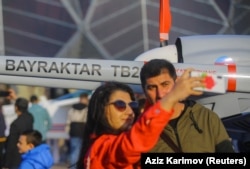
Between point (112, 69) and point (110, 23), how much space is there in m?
15.1

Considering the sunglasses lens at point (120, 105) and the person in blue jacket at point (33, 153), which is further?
the person in blue jacket at point (33, 153)

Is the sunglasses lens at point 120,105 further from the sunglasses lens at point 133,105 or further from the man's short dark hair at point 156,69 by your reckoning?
the man's short dark hair at point 156,69

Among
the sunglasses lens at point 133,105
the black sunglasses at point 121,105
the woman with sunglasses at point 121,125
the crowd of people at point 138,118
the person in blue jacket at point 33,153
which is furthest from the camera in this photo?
the person in blue jacket at point 33,153

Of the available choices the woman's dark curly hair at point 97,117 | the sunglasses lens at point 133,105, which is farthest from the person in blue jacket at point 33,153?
the sunglasses lens at point 133,105

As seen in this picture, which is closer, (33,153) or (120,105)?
(120,105)

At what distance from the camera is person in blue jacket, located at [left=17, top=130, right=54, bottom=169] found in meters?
6.93

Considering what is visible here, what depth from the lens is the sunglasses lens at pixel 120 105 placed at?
363 cm

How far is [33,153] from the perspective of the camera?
7070mm

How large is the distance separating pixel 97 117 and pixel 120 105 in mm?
165

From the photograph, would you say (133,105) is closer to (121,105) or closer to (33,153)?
(121,105)

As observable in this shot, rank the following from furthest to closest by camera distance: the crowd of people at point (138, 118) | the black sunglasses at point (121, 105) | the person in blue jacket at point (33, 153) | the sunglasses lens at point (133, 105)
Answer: the person in blue jacket at point (33, 153), the sunglasses lens at point (133, 105), the black sunglasses at point (121, 105), the crowd of people at point (138, 118)

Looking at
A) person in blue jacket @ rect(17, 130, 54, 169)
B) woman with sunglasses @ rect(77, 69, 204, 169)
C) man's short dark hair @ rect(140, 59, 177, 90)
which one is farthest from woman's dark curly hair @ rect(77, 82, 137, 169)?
person in blue jacket @ rect(17, 130, 54, 169)

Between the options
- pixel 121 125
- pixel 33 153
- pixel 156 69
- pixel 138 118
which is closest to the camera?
pixel 138 118

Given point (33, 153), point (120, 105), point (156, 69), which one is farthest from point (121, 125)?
point (33, 153)
